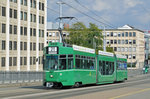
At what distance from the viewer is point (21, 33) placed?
209ft

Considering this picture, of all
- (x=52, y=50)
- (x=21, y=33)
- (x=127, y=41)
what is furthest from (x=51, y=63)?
(x=127, y=41)

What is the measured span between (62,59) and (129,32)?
106501 millimetres

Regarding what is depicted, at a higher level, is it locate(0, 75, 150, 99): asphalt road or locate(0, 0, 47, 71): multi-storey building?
locate(0, 0, 47, 71): multi-storey building

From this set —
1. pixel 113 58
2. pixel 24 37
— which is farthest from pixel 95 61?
pixel 24 37

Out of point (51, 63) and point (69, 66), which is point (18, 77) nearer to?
point (51, 63)

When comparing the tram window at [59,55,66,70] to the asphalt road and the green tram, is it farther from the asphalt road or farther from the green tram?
the asphalt road

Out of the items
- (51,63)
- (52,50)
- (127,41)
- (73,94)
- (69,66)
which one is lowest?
(73,94)

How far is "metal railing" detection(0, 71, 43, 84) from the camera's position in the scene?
3129cm

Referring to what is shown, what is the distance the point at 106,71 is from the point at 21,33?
36.5 meters

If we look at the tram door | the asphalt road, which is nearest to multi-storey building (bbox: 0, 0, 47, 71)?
the tram door

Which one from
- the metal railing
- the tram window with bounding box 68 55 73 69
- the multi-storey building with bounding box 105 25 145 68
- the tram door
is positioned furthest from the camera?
the multi-storey building with bounding box 105 25 145 68

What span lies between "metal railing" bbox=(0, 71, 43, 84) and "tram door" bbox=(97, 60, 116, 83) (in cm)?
870

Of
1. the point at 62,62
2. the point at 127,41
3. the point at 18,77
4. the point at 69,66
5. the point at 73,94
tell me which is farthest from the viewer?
the point at 127,41

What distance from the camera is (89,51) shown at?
25953 mm
